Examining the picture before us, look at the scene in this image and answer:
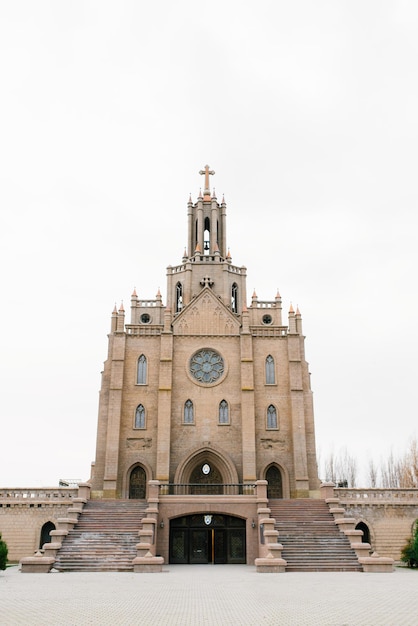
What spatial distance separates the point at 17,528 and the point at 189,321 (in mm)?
18141

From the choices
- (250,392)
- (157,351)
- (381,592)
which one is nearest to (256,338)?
(250,392)

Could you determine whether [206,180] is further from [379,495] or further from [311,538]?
[311,538]

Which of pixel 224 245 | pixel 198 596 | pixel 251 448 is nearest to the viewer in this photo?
pixel 198 596

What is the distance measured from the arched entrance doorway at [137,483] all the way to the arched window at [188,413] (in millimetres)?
4475

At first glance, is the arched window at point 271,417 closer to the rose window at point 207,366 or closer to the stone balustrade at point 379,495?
the rose window at point 207,366

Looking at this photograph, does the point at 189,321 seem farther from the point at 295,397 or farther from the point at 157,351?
the point at 295,397

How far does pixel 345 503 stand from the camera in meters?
32.8

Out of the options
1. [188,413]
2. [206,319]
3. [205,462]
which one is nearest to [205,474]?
[205,462]

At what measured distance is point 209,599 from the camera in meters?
15.4

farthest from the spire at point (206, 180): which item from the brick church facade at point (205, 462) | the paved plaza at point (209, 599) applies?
the paved plaza at point (209, 599)

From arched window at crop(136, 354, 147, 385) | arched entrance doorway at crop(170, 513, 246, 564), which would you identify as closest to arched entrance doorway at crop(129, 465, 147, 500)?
arched window at crop(136, 354, 147, 385)

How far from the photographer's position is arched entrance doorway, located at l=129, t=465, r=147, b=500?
38.1 m

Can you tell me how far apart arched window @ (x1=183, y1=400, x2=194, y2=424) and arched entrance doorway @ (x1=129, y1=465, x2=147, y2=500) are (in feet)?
14.7

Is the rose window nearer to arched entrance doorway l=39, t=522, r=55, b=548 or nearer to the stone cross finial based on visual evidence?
arched entrance doorway l=39, t=522, r=55, b=548
